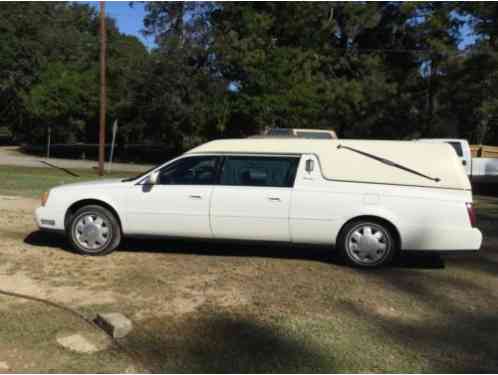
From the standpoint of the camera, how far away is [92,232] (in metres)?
7.34

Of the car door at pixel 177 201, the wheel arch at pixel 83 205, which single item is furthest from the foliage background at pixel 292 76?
the wheel arch at pixel 83 205

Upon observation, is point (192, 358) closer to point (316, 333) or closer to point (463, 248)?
point (316, 333)

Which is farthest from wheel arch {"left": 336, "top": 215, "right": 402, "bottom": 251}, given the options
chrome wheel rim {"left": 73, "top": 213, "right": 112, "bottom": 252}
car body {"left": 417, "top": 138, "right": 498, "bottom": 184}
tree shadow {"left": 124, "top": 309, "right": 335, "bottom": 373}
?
car body {"left": 417, "top": 138, "right": 498, "bottom": 184}

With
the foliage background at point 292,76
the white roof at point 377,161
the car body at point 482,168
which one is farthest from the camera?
the foliage background at point 292,76

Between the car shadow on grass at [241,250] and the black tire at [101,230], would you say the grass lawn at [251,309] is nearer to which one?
the car shadow on grass at [241,250]

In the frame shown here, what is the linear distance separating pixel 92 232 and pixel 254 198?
7.11ft

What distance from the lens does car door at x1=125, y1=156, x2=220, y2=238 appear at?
718cm

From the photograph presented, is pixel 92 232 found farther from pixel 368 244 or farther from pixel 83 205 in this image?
pixel 368 244

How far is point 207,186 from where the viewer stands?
7.21 m

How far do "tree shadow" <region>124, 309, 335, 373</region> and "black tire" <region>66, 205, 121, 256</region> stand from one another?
2651 millimetres

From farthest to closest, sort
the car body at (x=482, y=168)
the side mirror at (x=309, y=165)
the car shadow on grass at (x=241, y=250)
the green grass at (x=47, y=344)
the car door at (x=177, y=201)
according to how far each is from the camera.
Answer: the car body at (x=482, y=168)
the car shadow on grass at (x=241, y=250)
the car door at (x=177, y=201)
the side mirror at (x=309, y=165)
the green grass at (x=47, y=344)

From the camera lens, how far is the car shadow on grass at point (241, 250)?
24.3 feet

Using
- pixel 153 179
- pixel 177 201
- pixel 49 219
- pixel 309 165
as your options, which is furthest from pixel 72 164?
pixel 309 165

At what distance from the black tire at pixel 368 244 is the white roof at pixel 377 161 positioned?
561mm
